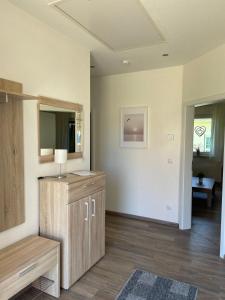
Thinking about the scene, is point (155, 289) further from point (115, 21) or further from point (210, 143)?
point (210, 143)

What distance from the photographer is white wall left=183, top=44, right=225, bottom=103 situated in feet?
9.62

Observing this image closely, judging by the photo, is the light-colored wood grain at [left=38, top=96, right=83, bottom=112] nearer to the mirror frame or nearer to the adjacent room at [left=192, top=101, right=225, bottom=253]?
the mirror frame

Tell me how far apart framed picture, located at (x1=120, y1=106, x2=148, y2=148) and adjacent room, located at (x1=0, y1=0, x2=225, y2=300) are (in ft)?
0.06

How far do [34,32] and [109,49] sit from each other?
1098 mm

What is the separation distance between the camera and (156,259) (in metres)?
2.91

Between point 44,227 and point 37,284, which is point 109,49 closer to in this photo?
point 44,227

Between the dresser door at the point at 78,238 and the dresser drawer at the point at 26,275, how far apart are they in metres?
0.25

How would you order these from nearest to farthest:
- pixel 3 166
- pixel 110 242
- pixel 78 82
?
pixel 3 166 → pixel 78 82 → pixel 110 242

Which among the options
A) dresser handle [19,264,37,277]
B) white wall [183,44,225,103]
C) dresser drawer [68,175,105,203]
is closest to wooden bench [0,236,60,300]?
dresser handle [19,264,37,277]

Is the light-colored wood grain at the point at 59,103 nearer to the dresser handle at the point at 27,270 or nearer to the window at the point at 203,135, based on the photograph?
the dresser handle at the point at 27,270

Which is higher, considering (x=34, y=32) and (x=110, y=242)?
(x=34, y=32)

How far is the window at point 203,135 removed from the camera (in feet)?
23.9

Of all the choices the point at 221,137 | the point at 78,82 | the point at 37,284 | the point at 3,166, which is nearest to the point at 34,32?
the point at 78,82

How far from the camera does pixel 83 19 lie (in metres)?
2.25
